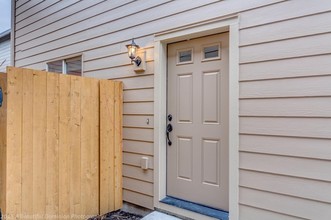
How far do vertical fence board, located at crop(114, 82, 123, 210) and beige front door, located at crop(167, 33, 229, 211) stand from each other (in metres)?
0.72

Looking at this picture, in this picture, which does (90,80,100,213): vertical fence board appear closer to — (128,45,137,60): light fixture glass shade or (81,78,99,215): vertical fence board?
(81,78,99,215): vertical fence board

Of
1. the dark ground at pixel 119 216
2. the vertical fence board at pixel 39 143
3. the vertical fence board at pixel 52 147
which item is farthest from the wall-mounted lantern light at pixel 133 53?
the dark ground at pixel 119 216

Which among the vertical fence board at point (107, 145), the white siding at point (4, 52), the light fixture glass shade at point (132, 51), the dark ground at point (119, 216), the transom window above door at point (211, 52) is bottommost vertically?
the dark ground at point (119, 216)

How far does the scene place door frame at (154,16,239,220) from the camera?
243 centimetres

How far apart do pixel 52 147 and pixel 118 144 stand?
895 mm

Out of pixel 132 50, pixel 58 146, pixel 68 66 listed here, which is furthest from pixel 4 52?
pixel 58 146

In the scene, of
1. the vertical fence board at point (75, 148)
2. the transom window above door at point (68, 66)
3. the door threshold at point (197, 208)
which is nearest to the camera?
the door threshold at point (197, 208)

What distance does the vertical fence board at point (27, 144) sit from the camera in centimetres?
249

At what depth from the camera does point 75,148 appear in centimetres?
292

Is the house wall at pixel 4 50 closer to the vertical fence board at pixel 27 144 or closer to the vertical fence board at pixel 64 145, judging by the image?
the vertical fence board at pixel 64 145

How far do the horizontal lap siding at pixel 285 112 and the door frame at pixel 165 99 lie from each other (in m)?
0.06

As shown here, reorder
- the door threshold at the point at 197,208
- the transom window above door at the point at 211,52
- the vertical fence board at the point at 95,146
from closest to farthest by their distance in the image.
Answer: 1. the door threshold at the point at 197,208
2. the transom window above door at the point at 211,52
3. the vertical fence board at the point at 95,146

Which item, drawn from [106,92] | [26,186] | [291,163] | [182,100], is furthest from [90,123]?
[291,163]

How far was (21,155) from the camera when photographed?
2473mm
